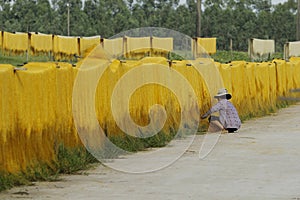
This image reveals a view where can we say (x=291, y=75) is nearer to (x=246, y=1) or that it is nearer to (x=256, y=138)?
(x=256, y=138)

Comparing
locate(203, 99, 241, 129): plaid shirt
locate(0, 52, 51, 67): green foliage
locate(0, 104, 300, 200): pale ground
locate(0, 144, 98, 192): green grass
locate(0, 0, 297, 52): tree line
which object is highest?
locate(0, 0, 297, 52): tree line

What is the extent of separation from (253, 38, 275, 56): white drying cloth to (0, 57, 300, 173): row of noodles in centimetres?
2457

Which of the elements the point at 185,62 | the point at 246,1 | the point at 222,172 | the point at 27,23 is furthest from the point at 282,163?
the point at 246,1

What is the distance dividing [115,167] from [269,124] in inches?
287

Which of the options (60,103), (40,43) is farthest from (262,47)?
(60,103)

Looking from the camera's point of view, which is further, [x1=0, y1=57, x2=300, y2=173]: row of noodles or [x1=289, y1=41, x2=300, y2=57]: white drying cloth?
[x1=289, y1=41, x2=300, y2=57]: white drying cloth

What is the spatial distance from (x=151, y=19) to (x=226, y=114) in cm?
7678

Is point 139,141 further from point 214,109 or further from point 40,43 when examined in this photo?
point 40,43

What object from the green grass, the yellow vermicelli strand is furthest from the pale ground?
the yellow vermicelli strand

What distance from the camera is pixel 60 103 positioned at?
1180cm

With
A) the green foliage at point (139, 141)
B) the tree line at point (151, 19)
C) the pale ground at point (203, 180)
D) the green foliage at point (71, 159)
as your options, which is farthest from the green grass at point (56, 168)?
the tree line at point (151, 19)

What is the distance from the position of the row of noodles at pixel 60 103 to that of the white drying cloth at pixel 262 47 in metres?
24.6

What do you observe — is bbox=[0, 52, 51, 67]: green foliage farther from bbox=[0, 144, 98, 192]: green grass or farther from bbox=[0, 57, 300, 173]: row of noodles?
bbox=[0, 144, 98, 192]: green grass

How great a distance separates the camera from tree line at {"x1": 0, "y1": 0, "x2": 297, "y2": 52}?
8494 cm
